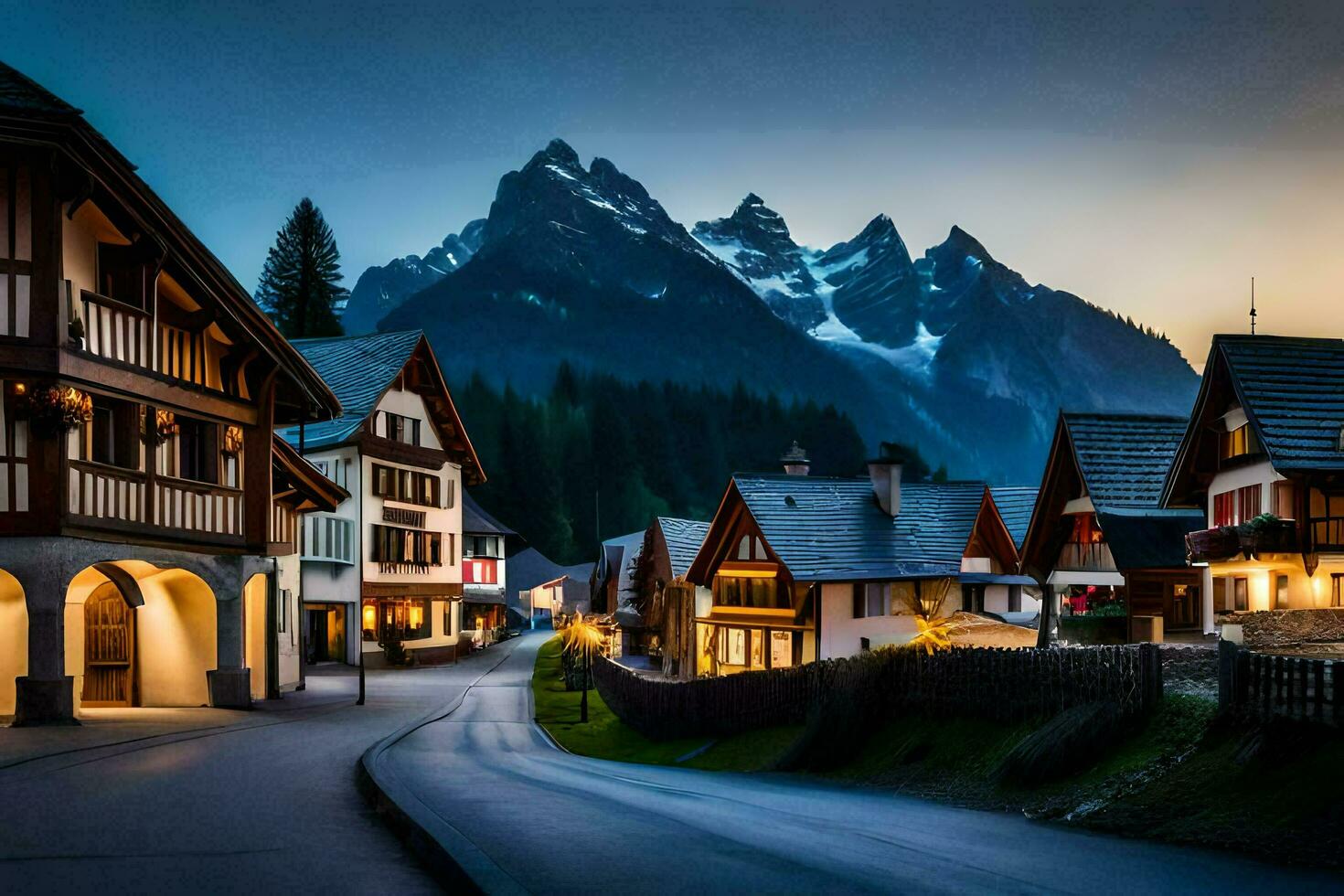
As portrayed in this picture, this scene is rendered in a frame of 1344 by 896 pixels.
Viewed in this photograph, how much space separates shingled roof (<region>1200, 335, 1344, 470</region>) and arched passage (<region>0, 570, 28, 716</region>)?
29153mm

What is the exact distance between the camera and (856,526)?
193ft

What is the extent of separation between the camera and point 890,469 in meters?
60.3

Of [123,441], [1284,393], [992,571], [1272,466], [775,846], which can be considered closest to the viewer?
[775,846]

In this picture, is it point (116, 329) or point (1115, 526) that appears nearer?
point (116, 329)

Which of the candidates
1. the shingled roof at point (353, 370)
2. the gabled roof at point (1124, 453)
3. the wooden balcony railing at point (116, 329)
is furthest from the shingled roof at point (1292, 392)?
the shingled roof at point (353, 370)

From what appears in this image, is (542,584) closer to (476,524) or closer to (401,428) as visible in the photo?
(476,524)

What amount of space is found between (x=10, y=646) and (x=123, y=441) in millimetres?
4345

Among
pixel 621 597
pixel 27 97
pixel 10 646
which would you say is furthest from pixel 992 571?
pixel 27 97

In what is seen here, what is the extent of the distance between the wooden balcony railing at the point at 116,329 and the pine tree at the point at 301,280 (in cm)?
8114

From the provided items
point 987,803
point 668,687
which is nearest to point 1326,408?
point 668,687

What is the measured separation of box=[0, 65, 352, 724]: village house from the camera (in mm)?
24391

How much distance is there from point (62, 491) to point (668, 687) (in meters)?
19.9

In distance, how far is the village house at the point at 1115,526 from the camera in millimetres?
44719

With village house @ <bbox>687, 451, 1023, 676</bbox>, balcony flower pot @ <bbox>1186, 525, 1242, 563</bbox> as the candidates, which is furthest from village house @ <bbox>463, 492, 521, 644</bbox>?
balcony flower pot @ <bbox>1186, 525, 1242, 563</bbox>
